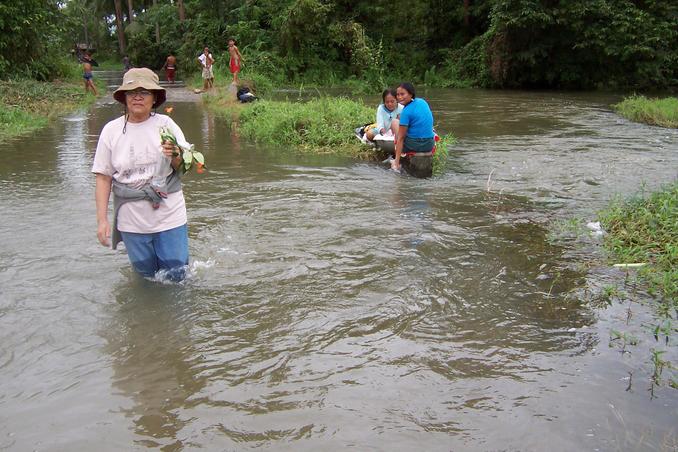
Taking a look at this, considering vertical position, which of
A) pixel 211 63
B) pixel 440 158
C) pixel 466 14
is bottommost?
pixel 440 158

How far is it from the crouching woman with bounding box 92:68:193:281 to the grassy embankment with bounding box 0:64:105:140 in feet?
31.6

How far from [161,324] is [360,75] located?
25.5 m

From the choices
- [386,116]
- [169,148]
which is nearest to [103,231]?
[169,148]

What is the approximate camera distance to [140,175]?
172 inches

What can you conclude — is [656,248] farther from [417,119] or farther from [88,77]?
[88,77]

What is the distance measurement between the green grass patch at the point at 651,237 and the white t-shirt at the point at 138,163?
369cm

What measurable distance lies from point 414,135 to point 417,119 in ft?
0.80

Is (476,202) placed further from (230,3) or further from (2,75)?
(230,3)

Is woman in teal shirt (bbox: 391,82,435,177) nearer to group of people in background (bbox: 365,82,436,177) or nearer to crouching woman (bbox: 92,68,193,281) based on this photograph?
group of people in background (bbox: 365,82,436,177)

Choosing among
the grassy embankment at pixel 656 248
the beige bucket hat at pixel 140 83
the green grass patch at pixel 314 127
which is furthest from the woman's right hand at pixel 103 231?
the green grass patch at pixel 314 127

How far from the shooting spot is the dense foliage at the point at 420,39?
2375cm

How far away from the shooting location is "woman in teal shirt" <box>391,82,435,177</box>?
884cm

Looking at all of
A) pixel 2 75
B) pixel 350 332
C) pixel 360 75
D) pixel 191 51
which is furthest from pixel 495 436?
pixel 191 51

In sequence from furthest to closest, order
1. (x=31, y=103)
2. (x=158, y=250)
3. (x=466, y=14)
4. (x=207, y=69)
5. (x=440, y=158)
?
1. (x=466, y=14)
2. (x=207, y=69)
3. (x=31, y=103)
4. (x=440, y=158)
5. (x=158, y=250)
